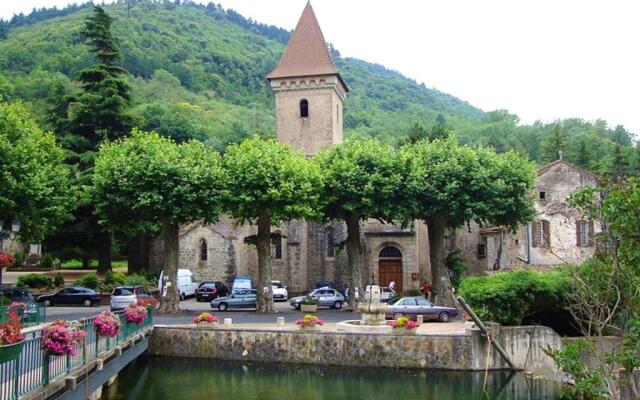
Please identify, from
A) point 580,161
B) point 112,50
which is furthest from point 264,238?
point 580,161

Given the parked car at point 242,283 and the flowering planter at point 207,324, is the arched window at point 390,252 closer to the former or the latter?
the parked car at point 242,283

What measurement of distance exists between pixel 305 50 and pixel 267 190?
758 inches

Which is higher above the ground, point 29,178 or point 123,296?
point 29,178

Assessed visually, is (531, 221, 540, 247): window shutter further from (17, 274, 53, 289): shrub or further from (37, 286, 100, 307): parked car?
(17, 274, 53, 289): shrub

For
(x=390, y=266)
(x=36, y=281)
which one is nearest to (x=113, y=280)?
(x=36, y=281)

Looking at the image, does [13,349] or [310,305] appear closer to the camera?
[13,349]

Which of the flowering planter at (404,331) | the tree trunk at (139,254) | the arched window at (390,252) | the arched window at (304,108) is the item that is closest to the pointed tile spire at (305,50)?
the arched window at (304,108)

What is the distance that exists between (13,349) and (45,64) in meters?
103

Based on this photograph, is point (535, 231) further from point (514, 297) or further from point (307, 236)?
point (514, 297)

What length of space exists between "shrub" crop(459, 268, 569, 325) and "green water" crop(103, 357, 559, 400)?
239 cm

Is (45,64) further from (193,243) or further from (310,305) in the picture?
(310,305)

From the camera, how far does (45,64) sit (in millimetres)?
101188

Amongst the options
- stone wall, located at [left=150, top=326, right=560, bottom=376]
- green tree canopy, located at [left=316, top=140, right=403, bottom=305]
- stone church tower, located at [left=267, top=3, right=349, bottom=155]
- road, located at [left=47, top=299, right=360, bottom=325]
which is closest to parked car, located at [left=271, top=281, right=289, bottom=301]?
road, located at [left=47, top=299, right=360, bottom=325]

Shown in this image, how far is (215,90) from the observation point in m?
126
